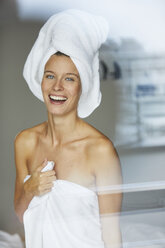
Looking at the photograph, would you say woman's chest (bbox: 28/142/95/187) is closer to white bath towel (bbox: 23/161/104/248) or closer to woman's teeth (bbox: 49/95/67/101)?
white bath towel (bbox: 23/161/104/248)

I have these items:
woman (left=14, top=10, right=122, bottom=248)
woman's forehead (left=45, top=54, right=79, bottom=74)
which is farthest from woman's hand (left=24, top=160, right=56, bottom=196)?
woman's forehead (left=45, top=54, right=79, bottom=74)

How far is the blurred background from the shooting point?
4.86 feet

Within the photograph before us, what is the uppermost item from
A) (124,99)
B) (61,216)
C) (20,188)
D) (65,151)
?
(124,99)

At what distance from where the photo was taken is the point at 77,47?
1.46m

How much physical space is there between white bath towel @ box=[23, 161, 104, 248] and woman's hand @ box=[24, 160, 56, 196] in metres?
0.01

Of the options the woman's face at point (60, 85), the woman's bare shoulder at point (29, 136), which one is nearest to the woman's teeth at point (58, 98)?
the woman's face at point (60, 85)

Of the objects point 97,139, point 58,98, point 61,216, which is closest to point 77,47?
point 58,98

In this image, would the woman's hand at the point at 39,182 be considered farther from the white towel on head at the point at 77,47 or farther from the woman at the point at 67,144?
the white towel on head at the point at 77,47

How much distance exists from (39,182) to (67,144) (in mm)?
169

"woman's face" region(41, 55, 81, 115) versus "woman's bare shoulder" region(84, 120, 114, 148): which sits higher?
"woman's face" region(41, 55, 81, 115)

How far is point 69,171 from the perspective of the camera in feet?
4.88

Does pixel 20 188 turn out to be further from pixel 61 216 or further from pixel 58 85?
pixel 58 85

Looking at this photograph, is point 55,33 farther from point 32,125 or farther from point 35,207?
point 35,207

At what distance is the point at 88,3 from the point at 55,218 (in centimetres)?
79
